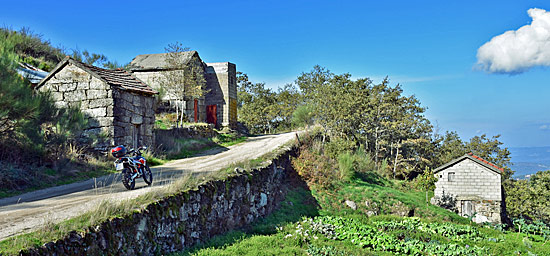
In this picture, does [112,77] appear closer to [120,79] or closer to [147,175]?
[120,79]

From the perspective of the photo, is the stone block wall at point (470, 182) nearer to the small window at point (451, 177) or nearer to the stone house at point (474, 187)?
the stone house at point (474, 187)

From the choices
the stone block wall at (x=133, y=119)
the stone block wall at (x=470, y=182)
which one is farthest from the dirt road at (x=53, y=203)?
the stone block wall at (x=470, y=182)

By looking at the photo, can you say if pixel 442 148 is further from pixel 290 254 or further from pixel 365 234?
pixel 290 254

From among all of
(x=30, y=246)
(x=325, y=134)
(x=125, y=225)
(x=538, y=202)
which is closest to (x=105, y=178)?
(x=125, y=225)

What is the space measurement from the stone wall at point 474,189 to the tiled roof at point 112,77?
1906 cm

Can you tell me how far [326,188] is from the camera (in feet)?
53.7

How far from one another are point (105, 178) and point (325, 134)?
1738 cm

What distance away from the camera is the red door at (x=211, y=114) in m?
31.0

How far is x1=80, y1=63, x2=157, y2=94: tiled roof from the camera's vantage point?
46.8 ft

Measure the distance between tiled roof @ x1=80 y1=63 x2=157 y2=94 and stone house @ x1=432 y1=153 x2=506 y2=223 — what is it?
1856 cm

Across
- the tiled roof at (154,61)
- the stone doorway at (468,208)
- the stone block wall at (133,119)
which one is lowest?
the stone doorway at (468,208)

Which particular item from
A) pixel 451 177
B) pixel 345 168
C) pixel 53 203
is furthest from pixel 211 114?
pixel 53 203

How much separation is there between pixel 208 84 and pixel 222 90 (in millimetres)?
1377

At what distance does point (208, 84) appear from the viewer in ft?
104
